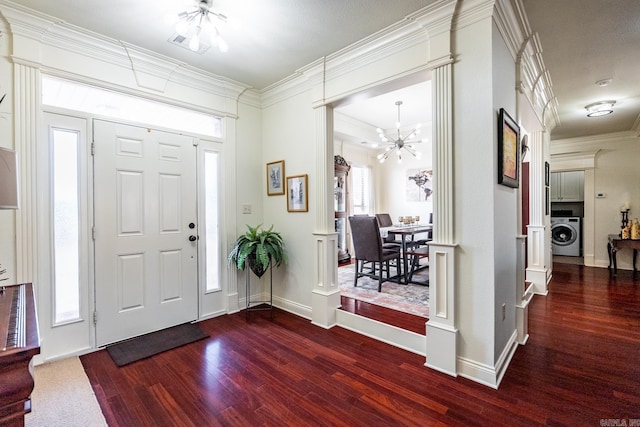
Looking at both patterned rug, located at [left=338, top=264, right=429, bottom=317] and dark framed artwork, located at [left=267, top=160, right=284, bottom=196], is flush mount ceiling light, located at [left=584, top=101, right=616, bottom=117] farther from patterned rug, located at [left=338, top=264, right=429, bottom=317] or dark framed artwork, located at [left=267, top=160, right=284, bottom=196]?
dark framed artwork, located at [left=267, top=160, right=284, bottom=196]

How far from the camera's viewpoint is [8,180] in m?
1.50

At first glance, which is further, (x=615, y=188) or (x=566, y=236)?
(x=566, y=236)

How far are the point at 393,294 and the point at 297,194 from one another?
172cm

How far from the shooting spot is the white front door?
2674 millimetres

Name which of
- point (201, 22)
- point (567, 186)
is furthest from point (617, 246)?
point (201, 22)

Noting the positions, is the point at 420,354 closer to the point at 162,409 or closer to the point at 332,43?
the point at 162,409

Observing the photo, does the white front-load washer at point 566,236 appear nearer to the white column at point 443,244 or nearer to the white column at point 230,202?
the white column at point 443,244

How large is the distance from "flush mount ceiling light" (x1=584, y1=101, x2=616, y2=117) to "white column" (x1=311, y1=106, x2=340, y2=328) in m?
4.05

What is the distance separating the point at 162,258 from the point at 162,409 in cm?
154

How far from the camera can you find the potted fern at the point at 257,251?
10.6 feet

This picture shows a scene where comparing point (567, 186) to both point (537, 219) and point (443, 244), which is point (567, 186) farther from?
point (443, 244)

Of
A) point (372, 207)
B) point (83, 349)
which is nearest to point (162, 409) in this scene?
point (83, 349)

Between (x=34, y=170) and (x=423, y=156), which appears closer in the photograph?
(x=34, y=170)

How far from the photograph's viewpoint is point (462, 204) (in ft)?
7.25
